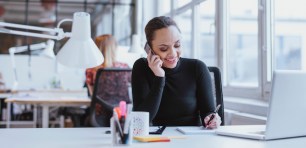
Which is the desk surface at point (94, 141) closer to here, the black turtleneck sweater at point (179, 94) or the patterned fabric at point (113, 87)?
the black turtleneck sweater at point (179, 94)

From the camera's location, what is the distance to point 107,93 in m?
2.84

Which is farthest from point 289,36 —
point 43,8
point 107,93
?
point 43,8

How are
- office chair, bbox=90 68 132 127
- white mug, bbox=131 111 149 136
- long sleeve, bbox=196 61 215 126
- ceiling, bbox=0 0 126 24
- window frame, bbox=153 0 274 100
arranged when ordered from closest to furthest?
white mug, bbox=131 111 149 136
long sleeve, bbox=196 61 215 126
window frame, bbox=153 0 274 100
office chair, bbox=90 68 132 127
ceiling, bbox=0 0 126 24

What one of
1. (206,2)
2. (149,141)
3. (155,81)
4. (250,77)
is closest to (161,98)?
(155,81)

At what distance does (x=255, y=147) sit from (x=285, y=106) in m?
0.20

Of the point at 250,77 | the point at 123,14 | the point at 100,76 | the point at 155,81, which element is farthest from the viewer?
the point at 123,14

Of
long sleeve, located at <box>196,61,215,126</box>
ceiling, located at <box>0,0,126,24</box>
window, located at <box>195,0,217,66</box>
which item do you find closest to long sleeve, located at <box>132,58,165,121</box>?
long sleeve, located at <box>196,61,215,126</box>

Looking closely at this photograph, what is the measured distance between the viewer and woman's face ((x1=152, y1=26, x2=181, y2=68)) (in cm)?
170

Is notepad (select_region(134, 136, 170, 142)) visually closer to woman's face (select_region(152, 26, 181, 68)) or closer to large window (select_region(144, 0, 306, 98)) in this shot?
woman's face (select_region(152, 26, 181, 68))

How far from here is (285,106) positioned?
1.21m

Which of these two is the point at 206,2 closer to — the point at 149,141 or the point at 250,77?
the point at 250,77

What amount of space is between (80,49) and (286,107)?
71 cm

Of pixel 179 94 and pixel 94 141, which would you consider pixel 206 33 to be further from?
pixel 94 141

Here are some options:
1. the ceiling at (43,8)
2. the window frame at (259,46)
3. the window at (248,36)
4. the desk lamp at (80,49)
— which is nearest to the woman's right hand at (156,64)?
the desk lamp at (80,49)
